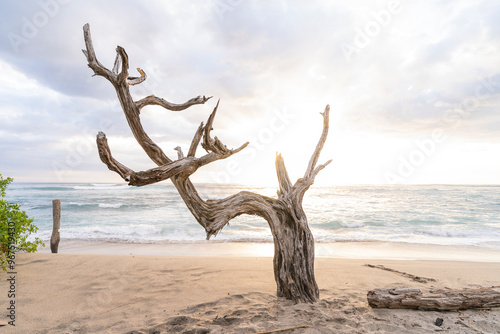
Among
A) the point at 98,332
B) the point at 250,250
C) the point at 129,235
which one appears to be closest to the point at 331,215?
the point at 250,250

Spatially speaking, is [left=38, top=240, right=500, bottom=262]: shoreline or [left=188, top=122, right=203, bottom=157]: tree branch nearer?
[left=188, top=122, right=203, bottom=157]: tree branch

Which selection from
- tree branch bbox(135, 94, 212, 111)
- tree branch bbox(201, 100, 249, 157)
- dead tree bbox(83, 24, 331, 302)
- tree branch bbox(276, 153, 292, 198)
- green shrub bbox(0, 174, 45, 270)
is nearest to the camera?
tree branch bbox(201, 100, 249, 157)

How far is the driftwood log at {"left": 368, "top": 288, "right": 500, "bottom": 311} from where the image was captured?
166 inches

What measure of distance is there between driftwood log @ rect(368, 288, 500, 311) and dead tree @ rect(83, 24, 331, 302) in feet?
3.52

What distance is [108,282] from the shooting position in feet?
18.5

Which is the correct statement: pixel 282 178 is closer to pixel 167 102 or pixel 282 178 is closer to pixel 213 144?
pixel 213 144

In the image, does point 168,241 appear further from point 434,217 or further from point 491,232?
point 434,217

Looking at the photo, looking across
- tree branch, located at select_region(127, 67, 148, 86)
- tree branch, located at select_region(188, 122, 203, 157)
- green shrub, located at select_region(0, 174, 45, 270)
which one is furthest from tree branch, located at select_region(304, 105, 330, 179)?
green shrub, located at select_region(0, 174, 45, 270)

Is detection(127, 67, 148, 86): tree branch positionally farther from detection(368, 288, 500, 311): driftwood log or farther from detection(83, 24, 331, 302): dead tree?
detection(368, 288, 500, 311): driftwood log

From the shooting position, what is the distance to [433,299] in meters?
4.24

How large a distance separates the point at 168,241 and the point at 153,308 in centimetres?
888

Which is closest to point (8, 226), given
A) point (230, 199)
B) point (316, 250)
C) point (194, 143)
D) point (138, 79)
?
point (138, 79)

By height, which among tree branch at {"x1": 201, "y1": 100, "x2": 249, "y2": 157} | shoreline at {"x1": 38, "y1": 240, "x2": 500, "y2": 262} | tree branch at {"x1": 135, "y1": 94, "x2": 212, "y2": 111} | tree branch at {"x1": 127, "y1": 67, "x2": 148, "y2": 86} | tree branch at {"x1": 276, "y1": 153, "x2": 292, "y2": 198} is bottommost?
shoreline at {"x1": 38, "y1": 240, "x2": 500, "y2": 262}

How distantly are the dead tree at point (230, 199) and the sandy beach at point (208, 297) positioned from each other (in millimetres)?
532
